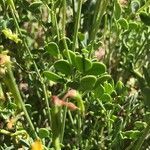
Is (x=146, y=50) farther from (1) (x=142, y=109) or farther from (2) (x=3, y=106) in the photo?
(2) (x=3, y=106)

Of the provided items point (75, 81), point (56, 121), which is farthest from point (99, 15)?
point (56, 121)

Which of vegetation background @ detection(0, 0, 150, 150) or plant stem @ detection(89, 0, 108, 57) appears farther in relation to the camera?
plant stem @ detection(89, 0, 108, 57)

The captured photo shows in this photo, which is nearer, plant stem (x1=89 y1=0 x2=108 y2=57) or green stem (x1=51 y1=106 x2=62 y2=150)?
green stem (x1=51 y1=106 x2=62 y2=150)

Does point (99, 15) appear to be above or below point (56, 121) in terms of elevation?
above

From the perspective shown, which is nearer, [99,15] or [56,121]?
[56,121]

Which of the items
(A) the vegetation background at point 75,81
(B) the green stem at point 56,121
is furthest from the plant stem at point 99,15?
(B) the green stem at point 56,121

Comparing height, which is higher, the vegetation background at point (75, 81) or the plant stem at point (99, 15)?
the plant stem at point (99, 15)

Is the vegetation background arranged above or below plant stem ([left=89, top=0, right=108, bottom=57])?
below

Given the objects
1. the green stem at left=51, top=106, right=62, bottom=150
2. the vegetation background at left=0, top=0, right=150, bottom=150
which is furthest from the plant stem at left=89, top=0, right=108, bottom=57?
the green stem at left=51, top=106, right=62, bottom=150

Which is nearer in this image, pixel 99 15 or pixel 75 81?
pixel 75 81

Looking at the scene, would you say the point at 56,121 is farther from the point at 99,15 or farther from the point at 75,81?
the point at 99,15

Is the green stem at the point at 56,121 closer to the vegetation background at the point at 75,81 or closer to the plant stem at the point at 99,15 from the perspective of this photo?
the vegetation background at the point at 75,81

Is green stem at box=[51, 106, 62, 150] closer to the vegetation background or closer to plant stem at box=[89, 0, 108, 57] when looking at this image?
the vegetation background
